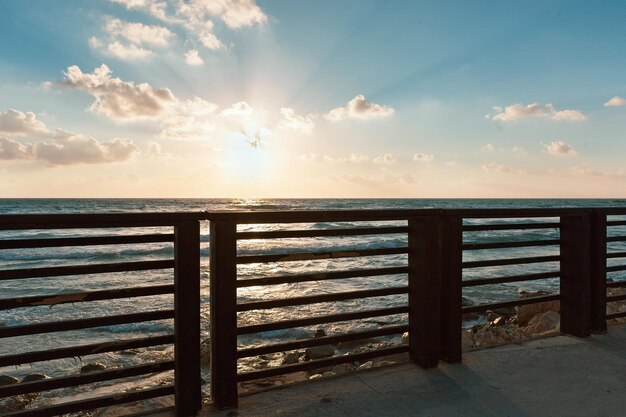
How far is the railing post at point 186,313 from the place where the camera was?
2.99 m

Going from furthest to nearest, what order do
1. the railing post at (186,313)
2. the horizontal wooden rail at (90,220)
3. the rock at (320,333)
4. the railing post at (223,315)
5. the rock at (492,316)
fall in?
the rock at (492,316), the rock at (320,333), the railing post at (223,315), the railing post at (186,313), the horizontal wooden rail at (90,220)

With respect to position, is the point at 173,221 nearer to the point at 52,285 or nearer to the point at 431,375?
the point at 431,375

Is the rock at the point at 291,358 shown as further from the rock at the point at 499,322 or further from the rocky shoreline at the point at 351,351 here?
the rock at the point at 499,322

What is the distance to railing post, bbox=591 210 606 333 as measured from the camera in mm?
4707

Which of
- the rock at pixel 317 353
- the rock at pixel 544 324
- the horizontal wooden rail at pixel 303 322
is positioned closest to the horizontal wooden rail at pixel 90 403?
the horizontal wooden rail at pixel 303 322

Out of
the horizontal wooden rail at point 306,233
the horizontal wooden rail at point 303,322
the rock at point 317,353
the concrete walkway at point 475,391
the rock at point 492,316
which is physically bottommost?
the rock at point 492,316

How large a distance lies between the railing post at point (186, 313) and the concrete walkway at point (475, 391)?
0.21 meters

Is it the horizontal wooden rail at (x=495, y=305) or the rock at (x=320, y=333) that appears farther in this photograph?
the rock at (x=320, y=333)

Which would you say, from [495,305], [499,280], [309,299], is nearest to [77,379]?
[309,299]

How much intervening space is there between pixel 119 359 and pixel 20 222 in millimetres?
5005

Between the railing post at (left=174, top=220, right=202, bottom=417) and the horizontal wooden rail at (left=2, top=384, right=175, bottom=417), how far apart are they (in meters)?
0.15

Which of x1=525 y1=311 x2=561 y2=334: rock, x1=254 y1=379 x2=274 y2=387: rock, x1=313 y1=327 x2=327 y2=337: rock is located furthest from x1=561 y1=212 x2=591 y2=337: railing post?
x1=313 y1=327 x2=327 y2=337: rock

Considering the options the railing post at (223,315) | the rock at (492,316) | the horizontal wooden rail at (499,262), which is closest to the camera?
the railing post at (223,315)

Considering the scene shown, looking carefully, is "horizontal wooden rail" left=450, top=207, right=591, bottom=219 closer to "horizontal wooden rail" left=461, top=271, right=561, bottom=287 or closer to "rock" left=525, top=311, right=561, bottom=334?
"horizontal wooden rail" left=461, top=271, right=561, bottom=287
